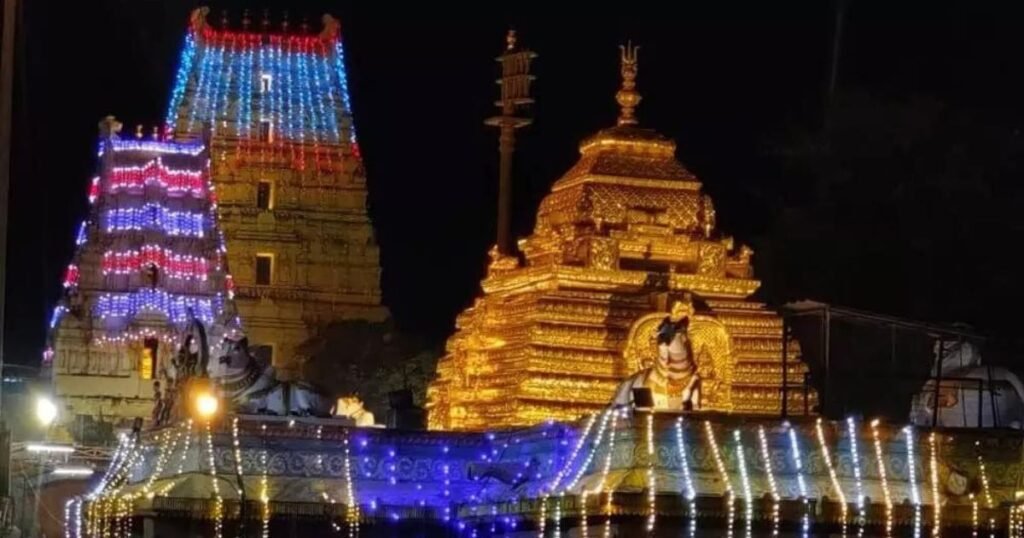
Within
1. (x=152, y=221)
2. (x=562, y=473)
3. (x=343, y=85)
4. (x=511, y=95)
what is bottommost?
(x=562, y=473)

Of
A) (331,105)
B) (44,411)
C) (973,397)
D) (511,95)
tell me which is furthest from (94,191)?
(973,397)

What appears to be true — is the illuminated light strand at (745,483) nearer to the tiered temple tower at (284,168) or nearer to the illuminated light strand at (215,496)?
the illuminated light strand at (215,496)

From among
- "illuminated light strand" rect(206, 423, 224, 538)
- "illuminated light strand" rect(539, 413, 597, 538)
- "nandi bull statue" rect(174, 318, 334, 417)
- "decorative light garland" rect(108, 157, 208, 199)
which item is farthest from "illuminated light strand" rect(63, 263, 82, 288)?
"illuminated light strand" rect(539, 413, 597, 538)

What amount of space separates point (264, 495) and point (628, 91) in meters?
7.95

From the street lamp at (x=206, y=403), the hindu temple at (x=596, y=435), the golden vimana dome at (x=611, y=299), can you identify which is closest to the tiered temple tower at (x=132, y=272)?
the hindu temple at (x=596, y=435)

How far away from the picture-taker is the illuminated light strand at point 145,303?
214 ft

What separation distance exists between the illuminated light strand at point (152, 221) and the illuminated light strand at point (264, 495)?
36.0 meters

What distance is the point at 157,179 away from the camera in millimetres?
64500

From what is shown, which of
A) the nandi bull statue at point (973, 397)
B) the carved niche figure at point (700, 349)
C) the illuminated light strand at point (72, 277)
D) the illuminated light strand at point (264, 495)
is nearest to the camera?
the illuminated light strand at point (264, 495)

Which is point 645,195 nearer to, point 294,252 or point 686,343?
point 686,343

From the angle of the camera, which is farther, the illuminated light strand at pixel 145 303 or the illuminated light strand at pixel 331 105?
the illuminated light strand at pixel 331 105

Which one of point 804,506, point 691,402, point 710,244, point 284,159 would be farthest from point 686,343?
point 284,159

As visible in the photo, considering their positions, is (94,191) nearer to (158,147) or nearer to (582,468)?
(158,147)

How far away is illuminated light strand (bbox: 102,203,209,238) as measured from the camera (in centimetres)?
6494
